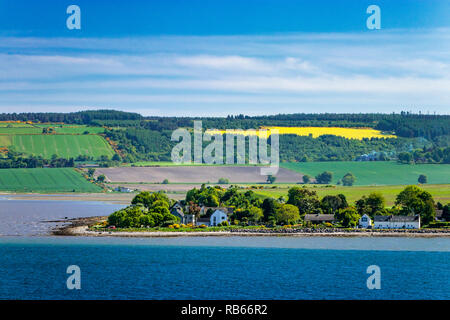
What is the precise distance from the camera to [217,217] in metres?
72.1

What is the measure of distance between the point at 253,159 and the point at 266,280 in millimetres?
114558

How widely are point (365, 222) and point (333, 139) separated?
345 ft

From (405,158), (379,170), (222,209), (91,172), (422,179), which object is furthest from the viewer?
(405,158)

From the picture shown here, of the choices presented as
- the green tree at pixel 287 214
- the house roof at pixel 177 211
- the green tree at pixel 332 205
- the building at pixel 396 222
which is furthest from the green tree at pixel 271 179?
the building at pixel 396 222

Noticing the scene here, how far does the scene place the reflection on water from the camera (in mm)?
67500

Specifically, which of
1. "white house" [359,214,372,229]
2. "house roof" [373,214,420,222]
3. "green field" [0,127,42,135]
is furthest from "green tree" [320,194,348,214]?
"green field" [0,127,42,135]

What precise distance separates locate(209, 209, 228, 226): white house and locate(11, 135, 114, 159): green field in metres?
95.2

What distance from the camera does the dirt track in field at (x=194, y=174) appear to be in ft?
455

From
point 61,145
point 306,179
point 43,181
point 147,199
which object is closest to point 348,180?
point 306,179

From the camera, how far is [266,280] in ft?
141

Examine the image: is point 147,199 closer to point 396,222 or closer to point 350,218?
point 350,218

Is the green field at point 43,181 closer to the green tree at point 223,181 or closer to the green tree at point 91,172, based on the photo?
the green tree at point 91,172

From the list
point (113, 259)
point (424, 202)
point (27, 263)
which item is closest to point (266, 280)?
point (113, 259)

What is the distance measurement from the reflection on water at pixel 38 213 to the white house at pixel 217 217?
52.4 feet
